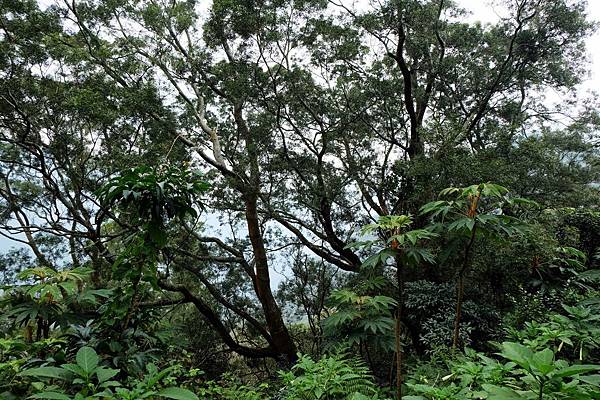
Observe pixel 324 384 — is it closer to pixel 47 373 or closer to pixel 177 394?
pixel 177 394

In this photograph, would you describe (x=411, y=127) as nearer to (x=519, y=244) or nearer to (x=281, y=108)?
(x=281, y=108)

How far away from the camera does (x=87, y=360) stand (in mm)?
1491

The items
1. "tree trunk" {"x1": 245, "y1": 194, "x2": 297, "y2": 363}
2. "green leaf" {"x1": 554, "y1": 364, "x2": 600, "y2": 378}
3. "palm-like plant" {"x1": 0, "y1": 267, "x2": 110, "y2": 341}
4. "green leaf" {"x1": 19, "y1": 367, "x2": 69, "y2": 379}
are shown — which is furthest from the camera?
"tree trunk" {"x1": 245, "y1": 194, "x2": 297, "y2": 363}

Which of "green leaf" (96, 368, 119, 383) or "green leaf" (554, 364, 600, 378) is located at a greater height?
"green leaf" (96, 368, 119, 383)

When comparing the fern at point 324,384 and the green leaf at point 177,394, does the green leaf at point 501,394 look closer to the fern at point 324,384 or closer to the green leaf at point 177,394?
the fern at point 324,384

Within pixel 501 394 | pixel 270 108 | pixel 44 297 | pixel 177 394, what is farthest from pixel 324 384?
pixel 270 108

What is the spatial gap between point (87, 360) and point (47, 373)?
13 centimetres

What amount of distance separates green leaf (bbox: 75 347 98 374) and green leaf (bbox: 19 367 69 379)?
0.27ft

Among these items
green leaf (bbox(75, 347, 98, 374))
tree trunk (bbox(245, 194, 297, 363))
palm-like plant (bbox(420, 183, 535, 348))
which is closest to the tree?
tree trunk (bbox(245, 194, 297, 363))

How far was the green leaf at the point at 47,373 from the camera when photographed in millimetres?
1386

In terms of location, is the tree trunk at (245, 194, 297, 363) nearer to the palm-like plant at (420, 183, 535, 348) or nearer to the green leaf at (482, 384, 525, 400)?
the palm-like plant at (420, 183, 535, 348)

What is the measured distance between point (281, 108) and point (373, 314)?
15.3ft

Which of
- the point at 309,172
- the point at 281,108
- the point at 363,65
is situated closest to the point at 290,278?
the point at 309,172

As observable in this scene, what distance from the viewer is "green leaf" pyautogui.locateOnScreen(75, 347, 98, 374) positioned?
145cm
